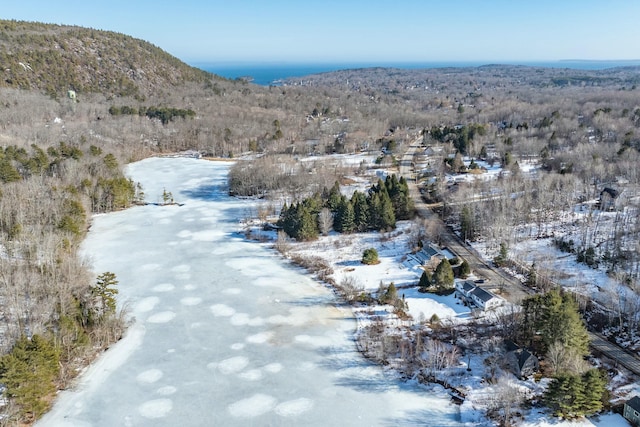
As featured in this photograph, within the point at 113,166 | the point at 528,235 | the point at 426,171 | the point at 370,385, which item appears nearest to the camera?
the point at 370,385

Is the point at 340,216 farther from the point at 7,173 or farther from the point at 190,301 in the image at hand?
the point at 7,173

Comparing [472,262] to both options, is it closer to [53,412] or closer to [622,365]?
[622,365]

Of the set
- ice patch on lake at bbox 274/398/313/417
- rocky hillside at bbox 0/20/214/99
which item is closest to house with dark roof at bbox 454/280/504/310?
ice patch on lake at bbox 274/398/313/417

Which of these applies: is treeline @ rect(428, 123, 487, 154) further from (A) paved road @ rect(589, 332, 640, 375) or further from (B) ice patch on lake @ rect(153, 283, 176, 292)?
(B) ice patch on lake @ rect(153, 283, 176, 292)

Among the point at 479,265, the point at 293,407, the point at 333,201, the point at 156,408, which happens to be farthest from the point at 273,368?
the point at 333,201

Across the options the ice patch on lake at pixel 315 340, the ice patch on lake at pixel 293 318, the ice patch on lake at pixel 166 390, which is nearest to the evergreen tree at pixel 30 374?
the ice patch on lake at pixel 166 390

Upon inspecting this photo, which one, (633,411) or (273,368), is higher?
(633,411)

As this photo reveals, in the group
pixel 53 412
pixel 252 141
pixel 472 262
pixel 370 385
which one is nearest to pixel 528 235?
pixel 472 262
